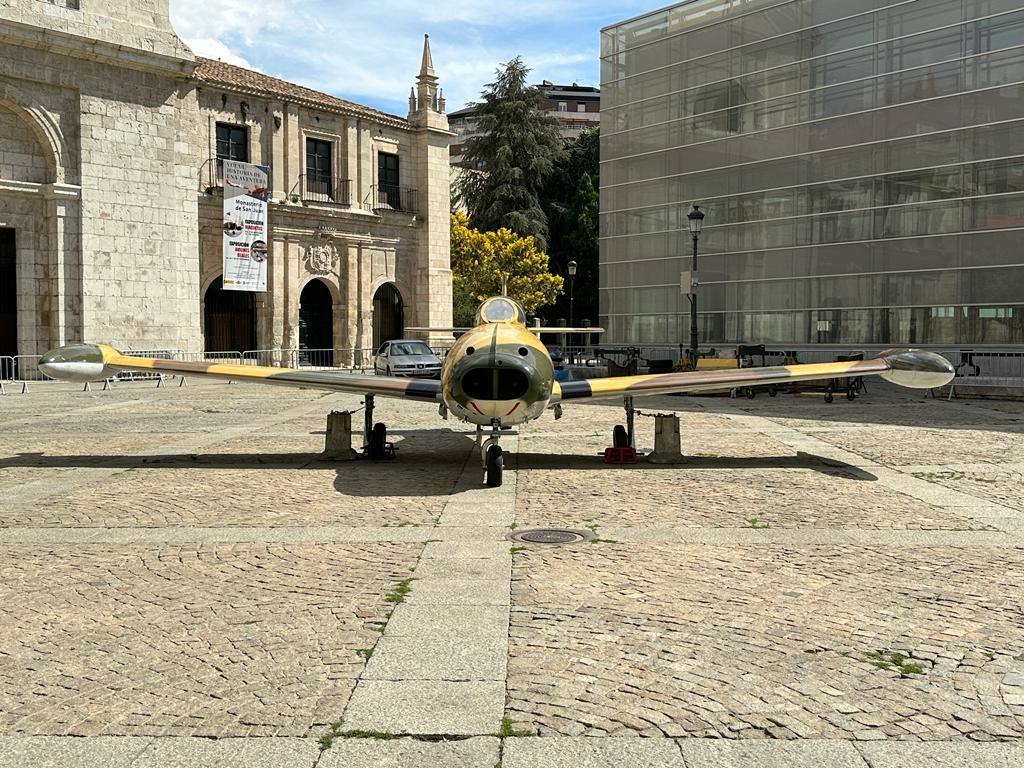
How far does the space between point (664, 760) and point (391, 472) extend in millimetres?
9189

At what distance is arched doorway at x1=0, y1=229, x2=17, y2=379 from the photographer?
111ft

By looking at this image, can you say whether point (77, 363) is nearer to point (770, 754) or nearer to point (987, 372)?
point (770, 754)

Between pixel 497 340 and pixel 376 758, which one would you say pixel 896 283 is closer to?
pixel 497 340

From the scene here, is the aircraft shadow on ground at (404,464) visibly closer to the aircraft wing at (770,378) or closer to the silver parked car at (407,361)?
the aircraft wing at (770,378)

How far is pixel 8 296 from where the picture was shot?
113 ft

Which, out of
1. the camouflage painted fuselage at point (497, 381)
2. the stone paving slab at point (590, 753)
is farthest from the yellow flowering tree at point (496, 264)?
the stone paving slab at point (590, 753)

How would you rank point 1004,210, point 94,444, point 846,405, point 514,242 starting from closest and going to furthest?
point 94,444 → point 846,405 → point 1004,210 → point 514,242

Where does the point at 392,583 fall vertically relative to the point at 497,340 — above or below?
below

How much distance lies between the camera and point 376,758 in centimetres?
418

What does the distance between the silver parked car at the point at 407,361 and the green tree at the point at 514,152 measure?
2959 cm

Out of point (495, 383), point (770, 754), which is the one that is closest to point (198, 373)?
point (495, 383)

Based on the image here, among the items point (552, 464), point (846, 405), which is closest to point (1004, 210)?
point (846, 405)

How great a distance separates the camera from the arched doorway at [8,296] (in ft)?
111

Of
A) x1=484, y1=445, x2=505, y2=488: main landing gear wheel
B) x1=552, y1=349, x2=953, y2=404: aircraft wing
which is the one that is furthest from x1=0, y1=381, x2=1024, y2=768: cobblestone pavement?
x1=552, y1=349, x2=953, y2=404: aircraft wing
